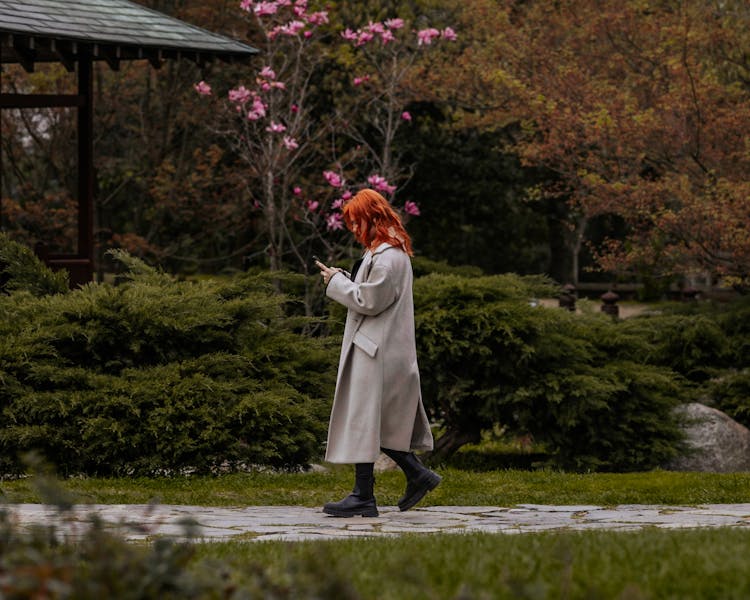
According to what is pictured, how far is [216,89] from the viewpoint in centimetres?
2344

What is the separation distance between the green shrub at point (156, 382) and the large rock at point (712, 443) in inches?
155

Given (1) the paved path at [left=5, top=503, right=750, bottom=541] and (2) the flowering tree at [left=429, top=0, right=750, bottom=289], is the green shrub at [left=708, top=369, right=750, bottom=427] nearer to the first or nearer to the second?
(2) the flowering tree at [left=429, top=0, right=750, bottom=289]

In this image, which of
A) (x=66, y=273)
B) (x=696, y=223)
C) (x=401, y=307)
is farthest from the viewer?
(x=696, y=223)

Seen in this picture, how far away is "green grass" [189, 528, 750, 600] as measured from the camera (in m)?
4.19

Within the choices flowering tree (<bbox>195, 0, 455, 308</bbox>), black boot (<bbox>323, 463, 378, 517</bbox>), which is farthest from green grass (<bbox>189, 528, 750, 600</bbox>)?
flowering tree (<bbox>195, 0, 455, 308</bbox>)

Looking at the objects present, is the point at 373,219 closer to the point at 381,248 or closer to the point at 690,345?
the point at 381,248

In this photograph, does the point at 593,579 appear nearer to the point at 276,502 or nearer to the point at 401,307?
the point at 401,307

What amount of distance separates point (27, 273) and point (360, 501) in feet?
16.7

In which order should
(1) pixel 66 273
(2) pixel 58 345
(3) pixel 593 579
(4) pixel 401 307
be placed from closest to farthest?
(3) pixel 593 579 → (4) pixel 401 307 → (2) pixel 58 345 → (1) pixel 66 273

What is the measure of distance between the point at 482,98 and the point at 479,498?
16.0 m

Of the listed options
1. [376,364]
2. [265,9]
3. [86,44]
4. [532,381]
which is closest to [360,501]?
[376,364]

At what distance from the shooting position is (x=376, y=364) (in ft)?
24.6

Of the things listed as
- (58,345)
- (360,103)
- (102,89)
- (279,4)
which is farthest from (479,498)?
(102,89)

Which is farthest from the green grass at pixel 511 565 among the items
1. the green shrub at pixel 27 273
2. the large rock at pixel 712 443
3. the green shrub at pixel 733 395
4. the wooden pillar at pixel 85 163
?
the wooden pillar at pixel 85 163
